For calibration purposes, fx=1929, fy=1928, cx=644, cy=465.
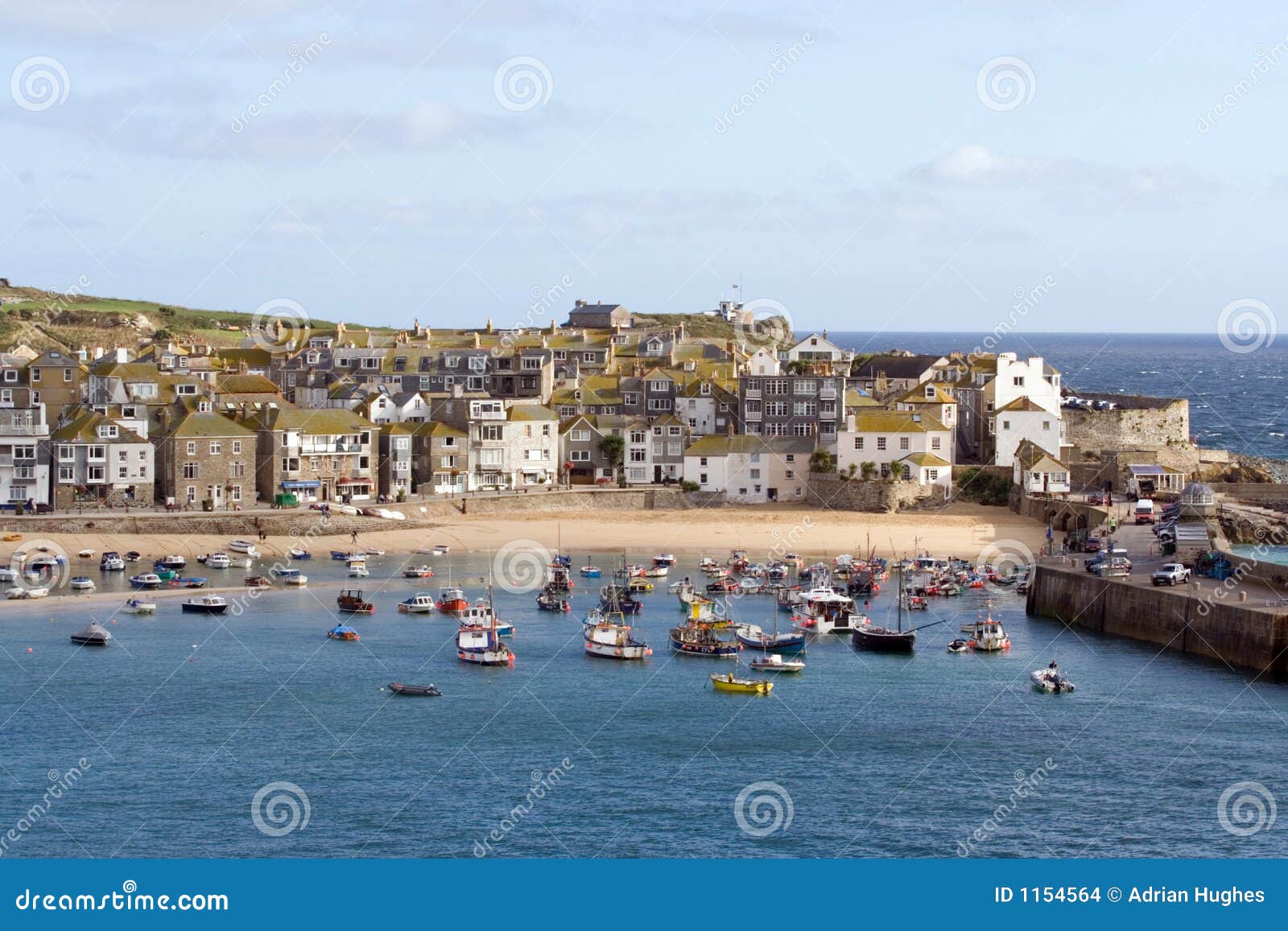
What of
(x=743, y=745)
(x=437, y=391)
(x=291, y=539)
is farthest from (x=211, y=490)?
(x=743, y=745)

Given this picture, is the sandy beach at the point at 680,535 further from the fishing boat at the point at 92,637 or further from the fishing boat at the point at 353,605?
the fishing boat at the point at 92,637

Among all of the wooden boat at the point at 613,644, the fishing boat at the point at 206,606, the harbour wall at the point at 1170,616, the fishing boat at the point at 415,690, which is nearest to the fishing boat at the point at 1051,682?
the harbour wall at the point at 1170,616

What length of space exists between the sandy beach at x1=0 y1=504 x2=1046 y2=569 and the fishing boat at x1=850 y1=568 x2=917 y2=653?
1515 cm

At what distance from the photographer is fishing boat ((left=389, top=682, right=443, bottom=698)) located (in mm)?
46938

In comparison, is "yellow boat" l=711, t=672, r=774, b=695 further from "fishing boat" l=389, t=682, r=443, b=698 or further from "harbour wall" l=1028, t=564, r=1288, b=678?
"harbour wall" l=1028, t=564, r=1288, b=678

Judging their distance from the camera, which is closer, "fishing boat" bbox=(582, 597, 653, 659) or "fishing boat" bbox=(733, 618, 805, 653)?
"fishing boat" bbox=(582, 597, 653, 659)

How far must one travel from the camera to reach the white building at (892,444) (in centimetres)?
8194

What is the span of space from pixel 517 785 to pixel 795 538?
36837 millimetres

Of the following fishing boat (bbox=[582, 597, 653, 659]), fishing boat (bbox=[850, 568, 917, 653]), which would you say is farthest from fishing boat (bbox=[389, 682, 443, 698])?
fishing boat (bbox=[850, 568, 917, 653])

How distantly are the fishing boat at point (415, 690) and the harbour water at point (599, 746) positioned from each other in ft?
0.85

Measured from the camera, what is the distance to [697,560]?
230 ft

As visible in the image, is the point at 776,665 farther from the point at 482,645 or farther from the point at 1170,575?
the point at 1170,575

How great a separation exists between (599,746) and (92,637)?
699 inches

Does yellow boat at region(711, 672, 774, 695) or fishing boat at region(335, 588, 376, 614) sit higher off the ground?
fishing boat at region(335, 588, 376, 614)
